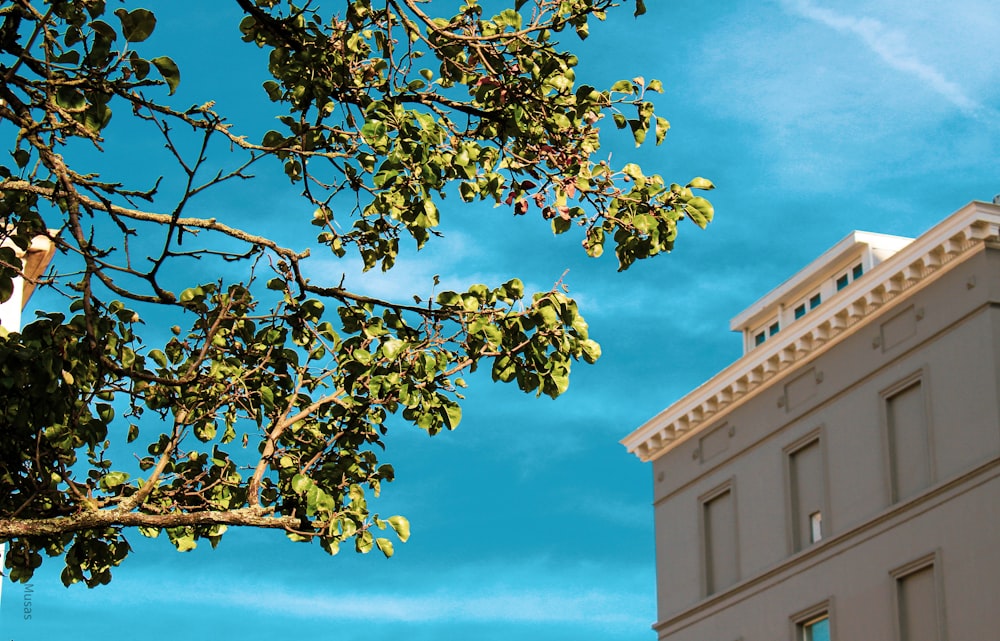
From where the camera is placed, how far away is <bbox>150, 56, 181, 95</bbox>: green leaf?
1042 cm

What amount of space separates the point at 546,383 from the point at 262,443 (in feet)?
9.17

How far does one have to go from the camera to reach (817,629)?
115 feet

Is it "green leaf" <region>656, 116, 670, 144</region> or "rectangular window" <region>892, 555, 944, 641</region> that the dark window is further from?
"green leaf" <region>656, 116, 670, 144</region>

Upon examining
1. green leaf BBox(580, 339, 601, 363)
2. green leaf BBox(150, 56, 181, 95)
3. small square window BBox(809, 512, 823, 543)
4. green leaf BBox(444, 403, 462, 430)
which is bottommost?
green leaf BBox(444, 403, 462, 430)

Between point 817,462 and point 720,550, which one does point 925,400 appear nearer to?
point 817,462

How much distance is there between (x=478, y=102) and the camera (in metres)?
12.4

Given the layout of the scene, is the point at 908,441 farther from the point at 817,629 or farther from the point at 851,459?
the point at 817,629

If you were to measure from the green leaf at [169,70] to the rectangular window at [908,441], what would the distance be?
82.3 feet

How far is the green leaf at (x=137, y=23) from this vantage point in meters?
10.0

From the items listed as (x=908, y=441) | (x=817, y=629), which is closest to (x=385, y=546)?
(x=908, y=441)

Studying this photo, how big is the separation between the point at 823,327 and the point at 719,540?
268 inches

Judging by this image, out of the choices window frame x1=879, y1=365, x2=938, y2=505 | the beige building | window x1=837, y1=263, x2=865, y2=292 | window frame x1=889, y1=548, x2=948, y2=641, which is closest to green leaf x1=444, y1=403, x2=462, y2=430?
the beige building

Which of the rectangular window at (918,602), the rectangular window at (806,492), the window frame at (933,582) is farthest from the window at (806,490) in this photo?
the rectangular window at (918,602)

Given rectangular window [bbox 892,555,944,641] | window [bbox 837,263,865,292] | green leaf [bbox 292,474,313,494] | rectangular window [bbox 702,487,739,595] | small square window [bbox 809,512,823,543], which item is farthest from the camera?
rectangular window [bbox 702,487,739,595]
